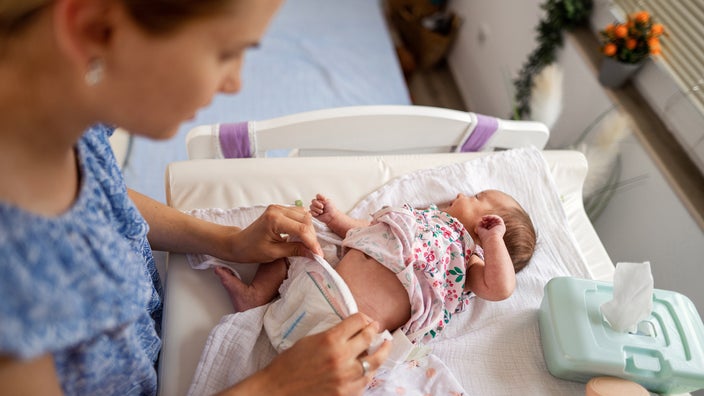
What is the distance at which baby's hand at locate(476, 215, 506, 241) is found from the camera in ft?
4.00

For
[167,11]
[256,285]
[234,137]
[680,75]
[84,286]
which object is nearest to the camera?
[167,11]

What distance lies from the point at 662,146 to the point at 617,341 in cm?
97

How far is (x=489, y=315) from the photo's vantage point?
3.98 ft

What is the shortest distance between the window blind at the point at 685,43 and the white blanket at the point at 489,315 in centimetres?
64

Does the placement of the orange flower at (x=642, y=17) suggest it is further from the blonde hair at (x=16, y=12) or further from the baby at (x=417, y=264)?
the blonde hair at (x=16, y=12)

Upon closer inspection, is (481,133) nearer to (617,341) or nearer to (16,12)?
(617,341)

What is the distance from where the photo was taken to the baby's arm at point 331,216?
47.4 inches

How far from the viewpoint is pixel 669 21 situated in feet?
5.99

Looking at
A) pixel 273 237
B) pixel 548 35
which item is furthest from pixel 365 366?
pixel 548 35

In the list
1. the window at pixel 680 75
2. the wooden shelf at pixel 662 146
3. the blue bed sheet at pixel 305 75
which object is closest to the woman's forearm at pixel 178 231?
the blue bed sheet at pixel 305 75

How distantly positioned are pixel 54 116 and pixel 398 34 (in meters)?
3.08

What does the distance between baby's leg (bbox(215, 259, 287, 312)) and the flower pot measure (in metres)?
1.45

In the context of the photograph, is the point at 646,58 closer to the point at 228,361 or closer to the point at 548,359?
the point at 548,359

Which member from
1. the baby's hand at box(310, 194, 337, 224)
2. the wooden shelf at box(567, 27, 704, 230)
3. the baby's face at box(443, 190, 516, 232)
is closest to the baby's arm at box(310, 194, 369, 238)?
the baby's hand at box(310, 194, 337, 224)
